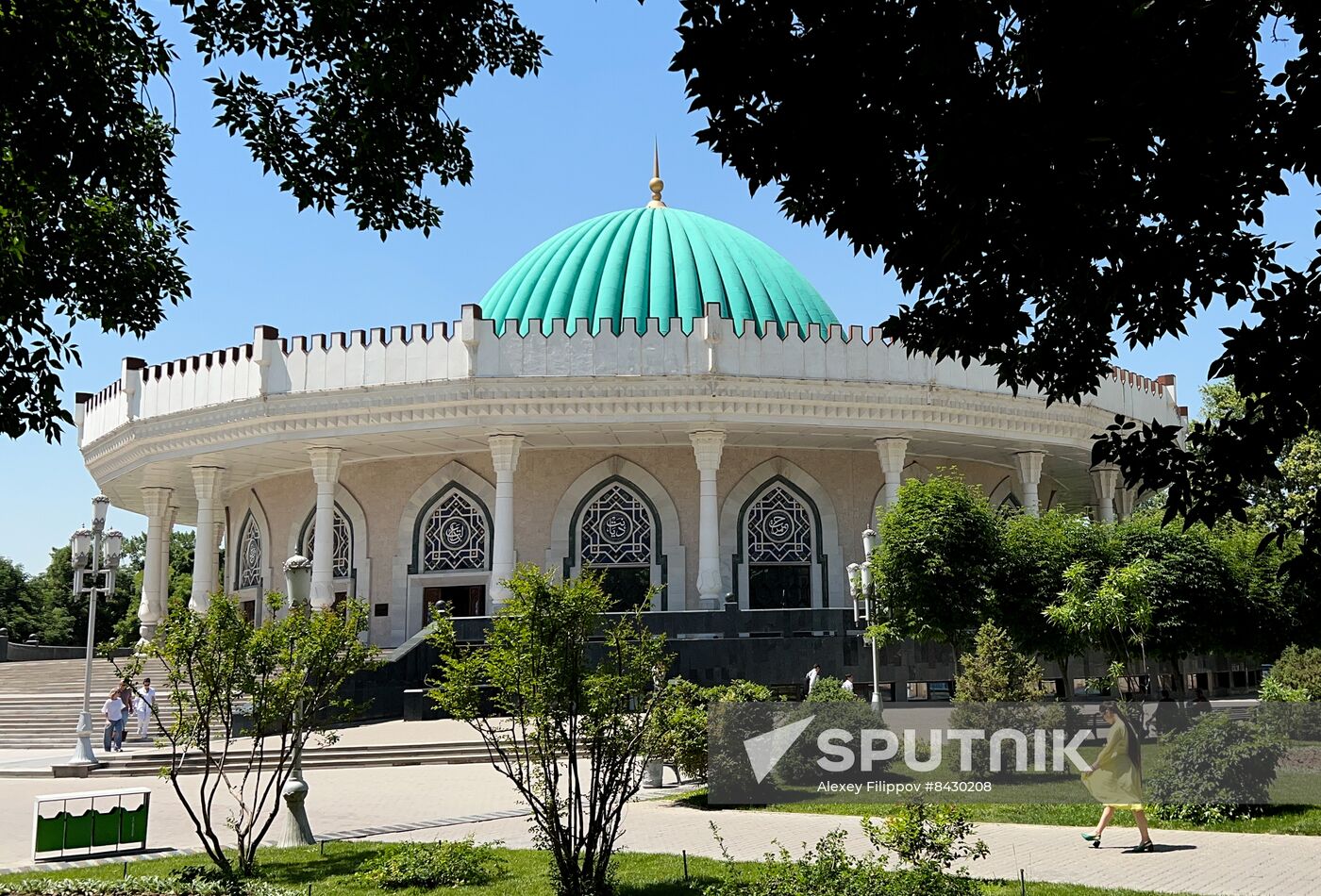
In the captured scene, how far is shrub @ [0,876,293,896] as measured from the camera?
330 inches

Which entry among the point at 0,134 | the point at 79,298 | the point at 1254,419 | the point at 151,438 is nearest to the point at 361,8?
the point at 0,134

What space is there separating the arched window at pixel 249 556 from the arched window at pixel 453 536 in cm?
607

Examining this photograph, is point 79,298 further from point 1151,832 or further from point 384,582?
point 384,582

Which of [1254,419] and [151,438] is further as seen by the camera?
[151,438]

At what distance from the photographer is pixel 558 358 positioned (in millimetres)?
25656

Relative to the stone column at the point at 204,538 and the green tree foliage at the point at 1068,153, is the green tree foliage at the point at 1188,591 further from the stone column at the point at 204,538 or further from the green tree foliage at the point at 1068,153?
the stone column at the point at 204,538

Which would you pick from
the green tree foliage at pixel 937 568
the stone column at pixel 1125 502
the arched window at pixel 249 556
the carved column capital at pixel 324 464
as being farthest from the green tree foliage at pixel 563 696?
the stone column at pixel 1125 502

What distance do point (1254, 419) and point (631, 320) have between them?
21.4m

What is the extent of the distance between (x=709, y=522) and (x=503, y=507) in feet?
14.3

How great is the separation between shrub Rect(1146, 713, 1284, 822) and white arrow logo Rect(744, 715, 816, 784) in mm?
4120

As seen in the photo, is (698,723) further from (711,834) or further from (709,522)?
(709,522)

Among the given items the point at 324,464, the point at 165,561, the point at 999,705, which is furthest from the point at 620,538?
the point at 999,705

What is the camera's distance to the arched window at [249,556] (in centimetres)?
3272

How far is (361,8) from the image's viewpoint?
22.1 feet
